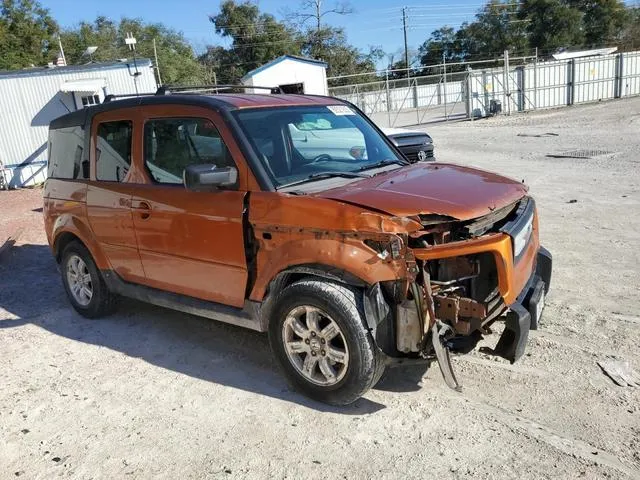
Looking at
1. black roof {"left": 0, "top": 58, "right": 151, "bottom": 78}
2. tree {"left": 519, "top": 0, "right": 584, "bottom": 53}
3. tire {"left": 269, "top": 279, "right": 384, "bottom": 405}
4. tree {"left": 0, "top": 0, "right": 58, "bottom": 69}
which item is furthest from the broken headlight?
tree {"left": 519, "top": 0, "right": 584, "bottom": 53}

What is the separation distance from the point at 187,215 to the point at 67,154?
208 cm

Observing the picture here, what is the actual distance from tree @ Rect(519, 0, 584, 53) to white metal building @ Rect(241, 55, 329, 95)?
4524 centimetres

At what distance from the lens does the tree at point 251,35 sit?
5853 centimetres

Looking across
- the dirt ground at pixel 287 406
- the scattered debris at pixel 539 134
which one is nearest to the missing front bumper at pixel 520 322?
the dirt ground at pixel 287 406

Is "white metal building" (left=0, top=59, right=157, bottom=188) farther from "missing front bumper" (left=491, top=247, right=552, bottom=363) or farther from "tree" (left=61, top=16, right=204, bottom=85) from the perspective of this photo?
"tree" (left=61, top=16, right=204, bottom=85)

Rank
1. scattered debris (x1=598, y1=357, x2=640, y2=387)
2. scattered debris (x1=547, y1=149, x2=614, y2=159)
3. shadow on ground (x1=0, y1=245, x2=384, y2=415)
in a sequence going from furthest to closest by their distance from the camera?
scattered debris (x1=547, y1=149, x2=614, y2=159), shadow on ground (x1=0, y1=245, x2=384, y2=415), scattered debris (x1=598, y1=357, x2=640, y2=387)

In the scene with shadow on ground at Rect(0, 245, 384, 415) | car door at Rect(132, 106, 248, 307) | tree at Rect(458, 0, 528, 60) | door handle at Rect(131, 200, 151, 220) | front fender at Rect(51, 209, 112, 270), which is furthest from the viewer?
tree at Rect(458, 0, 528, 60)

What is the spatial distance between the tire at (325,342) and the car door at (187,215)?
0.48 metres

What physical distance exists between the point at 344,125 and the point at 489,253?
6.44 ft

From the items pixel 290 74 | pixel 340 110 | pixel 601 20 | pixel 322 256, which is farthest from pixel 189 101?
pixel 601 20

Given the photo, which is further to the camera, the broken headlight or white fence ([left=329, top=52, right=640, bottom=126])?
white fence ([left=329, top=52, right=640, bottom=126])

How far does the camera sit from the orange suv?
3.23m

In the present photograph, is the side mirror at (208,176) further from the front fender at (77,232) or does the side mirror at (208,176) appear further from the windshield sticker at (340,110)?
the front fender at (77,232)

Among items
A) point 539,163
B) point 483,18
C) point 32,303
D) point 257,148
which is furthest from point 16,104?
point 483,18
